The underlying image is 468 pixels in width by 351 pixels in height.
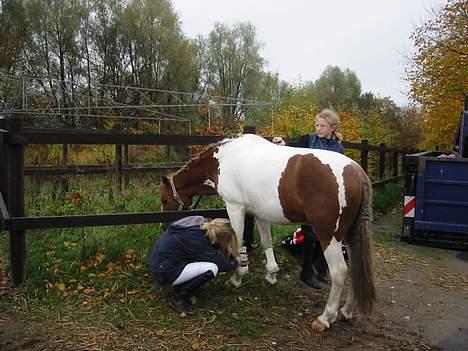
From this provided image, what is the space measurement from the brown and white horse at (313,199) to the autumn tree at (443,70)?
15.1 metres

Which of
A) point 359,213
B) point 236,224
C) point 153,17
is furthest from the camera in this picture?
point 153,17

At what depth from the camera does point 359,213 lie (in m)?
3.48

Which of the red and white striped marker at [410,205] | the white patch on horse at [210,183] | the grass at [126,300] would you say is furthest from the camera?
the red and white striped marker at [410,205]

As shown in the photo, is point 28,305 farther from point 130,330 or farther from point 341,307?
point 341,307

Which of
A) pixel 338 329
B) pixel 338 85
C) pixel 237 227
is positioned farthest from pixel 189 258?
pixel 338 85

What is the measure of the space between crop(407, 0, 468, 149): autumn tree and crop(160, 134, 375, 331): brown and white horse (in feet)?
49.6

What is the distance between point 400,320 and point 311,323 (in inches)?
32.7

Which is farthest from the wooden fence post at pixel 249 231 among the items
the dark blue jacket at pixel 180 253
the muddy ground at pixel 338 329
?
the dark blue jacket at pixel 180 253

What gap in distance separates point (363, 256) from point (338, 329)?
627mm

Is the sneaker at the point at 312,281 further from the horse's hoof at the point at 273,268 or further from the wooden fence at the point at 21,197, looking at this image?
the wooden fence at the point at 21,197

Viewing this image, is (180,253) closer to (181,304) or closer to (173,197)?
(181,304)

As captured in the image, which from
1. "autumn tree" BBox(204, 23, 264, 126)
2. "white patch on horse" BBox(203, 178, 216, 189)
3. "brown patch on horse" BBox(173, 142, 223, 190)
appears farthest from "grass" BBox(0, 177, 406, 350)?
"autumn tree" BBox(204, 23, 264, 126)

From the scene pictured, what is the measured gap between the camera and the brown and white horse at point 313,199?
3.40 meters

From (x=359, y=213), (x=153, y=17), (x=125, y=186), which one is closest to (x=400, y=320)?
(x=359, y=213)
